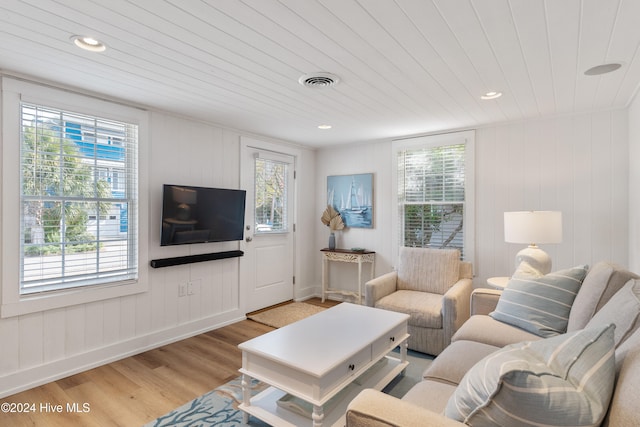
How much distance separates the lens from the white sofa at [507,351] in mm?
868

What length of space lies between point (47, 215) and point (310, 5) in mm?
2499

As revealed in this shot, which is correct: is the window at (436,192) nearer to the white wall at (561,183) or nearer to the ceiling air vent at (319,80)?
the white wall at (561,183)

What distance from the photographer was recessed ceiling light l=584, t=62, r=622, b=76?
217 centimetres

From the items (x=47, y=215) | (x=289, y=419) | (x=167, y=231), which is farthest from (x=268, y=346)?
(x=47, y=215)

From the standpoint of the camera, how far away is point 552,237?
9.20 feet

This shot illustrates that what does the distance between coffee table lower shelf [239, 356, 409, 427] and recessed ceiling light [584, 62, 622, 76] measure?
98.0 inches

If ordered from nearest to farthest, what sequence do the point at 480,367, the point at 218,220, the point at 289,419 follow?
1. the point at 480,367
2. the point at 289,419
3. the point at 218,220

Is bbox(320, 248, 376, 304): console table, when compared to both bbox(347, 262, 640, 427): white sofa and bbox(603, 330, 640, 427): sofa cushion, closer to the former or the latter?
bbox(347, 262, 640, 427): white sofa

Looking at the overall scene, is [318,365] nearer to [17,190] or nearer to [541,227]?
[541,227]

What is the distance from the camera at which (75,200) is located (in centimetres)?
271

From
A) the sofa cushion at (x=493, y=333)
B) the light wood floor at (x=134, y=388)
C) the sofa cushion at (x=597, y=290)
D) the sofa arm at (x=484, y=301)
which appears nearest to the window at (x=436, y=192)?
the sofa arm at (x=484, y=301)

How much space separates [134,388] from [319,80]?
266cm

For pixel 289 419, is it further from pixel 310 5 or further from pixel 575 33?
pixel 575 33

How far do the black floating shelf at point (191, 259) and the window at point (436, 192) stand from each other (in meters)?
2.15
